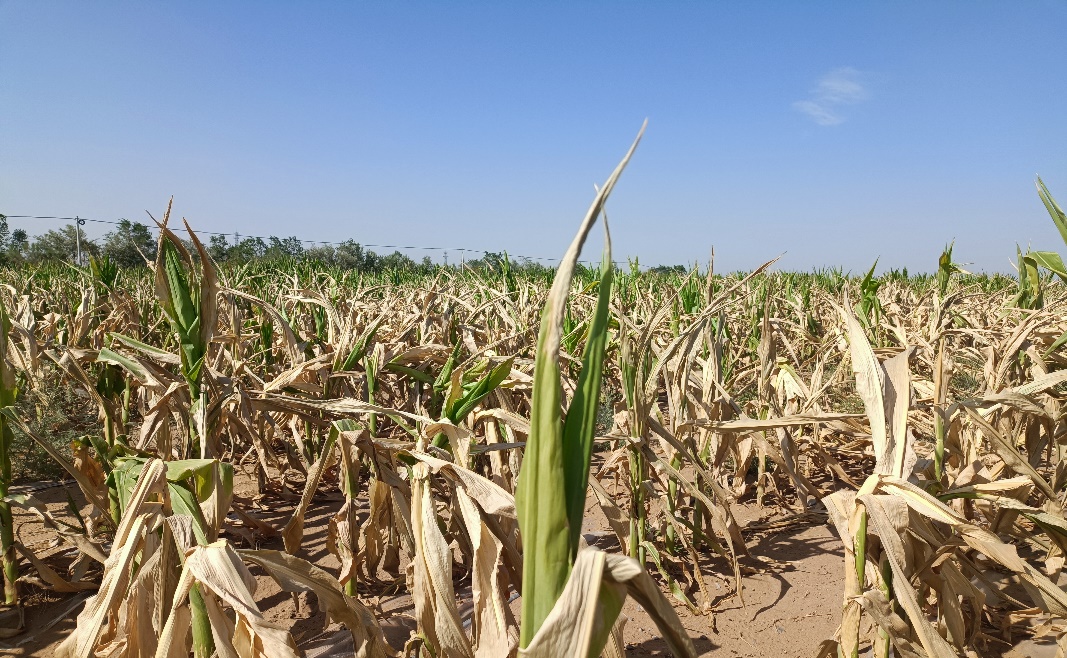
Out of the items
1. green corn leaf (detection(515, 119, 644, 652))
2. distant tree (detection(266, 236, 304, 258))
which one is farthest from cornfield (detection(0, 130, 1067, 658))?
distant tree (detection(266, 236, 304, 258))

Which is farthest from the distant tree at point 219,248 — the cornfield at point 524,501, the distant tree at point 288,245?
the cornfield at point 524,501

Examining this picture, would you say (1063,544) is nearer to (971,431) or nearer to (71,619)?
(971,431)

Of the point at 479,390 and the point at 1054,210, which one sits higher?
the point at 1054,210

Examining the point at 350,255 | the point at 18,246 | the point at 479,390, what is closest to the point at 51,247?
the point at 18,246

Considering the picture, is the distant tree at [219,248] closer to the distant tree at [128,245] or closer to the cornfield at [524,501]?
the distant tree at [128,245]

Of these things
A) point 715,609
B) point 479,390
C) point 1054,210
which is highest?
point 1054,210

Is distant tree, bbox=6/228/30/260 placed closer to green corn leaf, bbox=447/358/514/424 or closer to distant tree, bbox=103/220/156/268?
distant tree, bbox=103/220/156/268

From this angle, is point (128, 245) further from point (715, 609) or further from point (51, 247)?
point (715, 609)

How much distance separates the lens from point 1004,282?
410 inches

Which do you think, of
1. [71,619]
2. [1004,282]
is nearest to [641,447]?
[71,619]

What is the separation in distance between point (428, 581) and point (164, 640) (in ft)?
1.45

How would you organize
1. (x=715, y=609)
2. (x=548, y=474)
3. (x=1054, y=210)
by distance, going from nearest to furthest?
(x=548, y=474) < (x=1054, y=210) < (x=715, y=609)

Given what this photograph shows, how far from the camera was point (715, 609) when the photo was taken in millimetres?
2186

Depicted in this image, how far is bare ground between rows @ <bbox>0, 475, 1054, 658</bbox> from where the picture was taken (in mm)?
1929
